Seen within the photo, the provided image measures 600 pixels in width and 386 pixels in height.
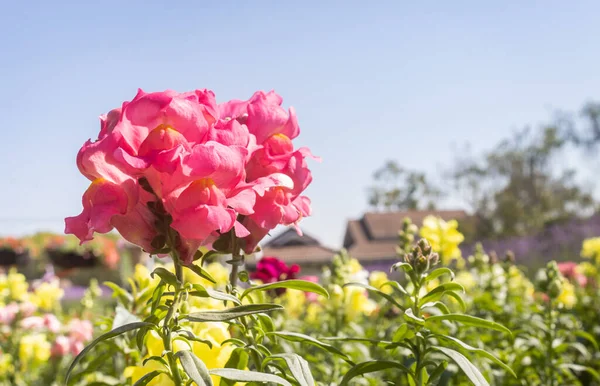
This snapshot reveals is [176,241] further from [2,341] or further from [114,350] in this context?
[2,341]

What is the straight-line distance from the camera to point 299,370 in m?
0.85

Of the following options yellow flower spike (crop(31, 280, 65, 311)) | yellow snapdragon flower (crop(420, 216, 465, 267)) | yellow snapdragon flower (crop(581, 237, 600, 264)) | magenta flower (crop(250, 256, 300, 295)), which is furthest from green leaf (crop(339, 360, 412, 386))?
yellow snapdragon flower (crop(581, 237, 600, 264))

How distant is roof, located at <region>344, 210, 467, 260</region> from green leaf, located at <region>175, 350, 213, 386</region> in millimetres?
23891

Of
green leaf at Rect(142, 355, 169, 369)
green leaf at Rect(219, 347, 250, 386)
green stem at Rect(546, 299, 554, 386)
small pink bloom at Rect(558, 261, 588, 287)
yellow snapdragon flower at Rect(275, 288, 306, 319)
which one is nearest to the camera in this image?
green leaf at Rect(142, 355, 169, 369)

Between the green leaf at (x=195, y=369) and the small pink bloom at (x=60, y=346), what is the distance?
2143mm

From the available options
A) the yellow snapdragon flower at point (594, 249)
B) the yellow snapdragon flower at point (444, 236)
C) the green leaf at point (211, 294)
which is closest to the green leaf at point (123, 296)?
the green leaf at point (211, 294)

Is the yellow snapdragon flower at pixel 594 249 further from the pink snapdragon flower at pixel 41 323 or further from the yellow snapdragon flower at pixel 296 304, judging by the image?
the pink snapdragon flower at pixel 41 323

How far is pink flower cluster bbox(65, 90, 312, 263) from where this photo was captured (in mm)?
836

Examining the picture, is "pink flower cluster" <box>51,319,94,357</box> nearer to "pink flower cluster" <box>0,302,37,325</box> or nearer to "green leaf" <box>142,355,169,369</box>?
"pink flower cluster" <box>0,302,37,325</box>

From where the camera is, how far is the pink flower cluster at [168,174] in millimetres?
836

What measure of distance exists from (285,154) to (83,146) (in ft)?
1.02

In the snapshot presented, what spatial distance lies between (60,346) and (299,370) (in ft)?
7.27


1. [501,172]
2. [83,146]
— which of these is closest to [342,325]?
[83,146]

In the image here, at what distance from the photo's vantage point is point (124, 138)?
33.8 inches
